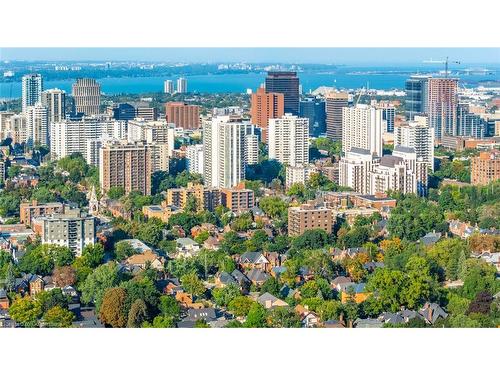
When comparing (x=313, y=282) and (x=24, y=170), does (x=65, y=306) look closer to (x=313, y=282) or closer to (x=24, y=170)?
(x=313, y=282)

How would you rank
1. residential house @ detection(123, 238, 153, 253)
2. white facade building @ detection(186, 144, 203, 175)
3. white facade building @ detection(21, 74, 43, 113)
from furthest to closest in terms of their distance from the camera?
white facade building @ detection(21, 74, 43, 113)
white facade building @ detection(186, 144, 203, 175)
residential house @ detection(123, 238, 153, 253)

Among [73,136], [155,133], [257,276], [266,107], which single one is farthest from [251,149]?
[257,276]

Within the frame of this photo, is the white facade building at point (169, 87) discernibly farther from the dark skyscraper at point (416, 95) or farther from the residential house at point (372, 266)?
the residential house at point (372, 266)

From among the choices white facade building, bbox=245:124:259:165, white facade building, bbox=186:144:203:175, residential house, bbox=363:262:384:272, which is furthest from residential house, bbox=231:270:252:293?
white facade building, bbox=245:124:259:165

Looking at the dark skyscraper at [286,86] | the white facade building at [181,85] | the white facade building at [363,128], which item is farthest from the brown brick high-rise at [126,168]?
the white facade building at [181,85]

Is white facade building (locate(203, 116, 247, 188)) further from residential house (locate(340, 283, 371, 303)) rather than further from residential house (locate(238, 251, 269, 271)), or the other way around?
residential house (locate(340, 283, 371, 303))
